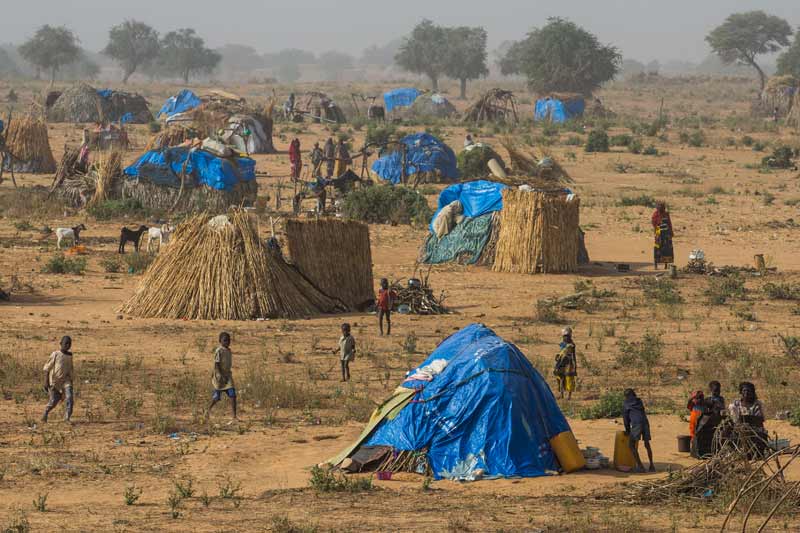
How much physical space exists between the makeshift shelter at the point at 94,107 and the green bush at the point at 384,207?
21.9 metres

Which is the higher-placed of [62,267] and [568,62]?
[568,62]

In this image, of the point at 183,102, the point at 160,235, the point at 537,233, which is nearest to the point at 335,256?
the point at 537,233

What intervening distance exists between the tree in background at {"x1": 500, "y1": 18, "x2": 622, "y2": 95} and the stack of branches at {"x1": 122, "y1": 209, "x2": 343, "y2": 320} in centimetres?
4981

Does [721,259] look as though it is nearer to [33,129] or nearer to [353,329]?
[353,329]

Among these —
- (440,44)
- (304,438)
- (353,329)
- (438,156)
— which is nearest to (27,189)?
(438,156)

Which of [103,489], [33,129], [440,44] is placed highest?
[440,44]

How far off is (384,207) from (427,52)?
60.8 m

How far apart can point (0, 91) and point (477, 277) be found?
183ft

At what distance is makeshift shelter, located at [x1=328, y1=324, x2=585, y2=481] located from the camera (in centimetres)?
1086

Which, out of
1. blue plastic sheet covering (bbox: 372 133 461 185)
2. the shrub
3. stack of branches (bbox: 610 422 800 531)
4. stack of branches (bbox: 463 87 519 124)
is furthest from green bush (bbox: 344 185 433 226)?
stack of branches (bbox: 463 87 519 124)

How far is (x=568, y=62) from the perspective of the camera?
218 feet

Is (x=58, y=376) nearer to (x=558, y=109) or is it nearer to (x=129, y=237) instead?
(x=129, y=237)

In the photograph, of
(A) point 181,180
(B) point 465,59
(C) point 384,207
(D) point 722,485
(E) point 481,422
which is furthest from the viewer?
(B) point 465,59

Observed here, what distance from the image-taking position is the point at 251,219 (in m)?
18.1
